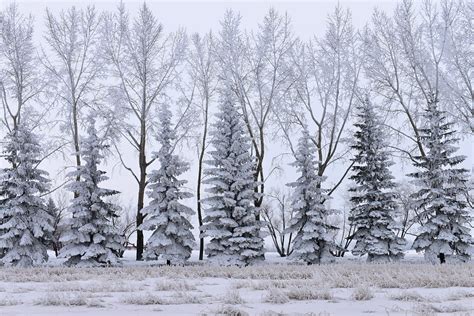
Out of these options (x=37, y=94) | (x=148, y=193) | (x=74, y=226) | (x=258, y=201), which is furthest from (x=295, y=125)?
(x=37, y=94)

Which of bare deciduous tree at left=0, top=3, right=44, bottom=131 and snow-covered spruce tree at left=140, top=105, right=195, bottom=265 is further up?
bare deciduous tree at left=0, top=3, right=44, bottom=131

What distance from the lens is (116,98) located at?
90.1ft

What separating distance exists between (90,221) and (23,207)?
11.4 feet

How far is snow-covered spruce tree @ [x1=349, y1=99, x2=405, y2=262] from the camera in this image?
22.9 m

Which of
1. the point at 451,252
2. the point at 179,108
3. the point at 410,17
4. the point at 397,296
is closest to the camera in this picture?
the point at 397,296

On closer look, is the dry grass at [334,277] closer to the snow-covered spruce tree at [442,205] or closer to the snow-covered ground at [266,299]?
the snow-covered ground at [266,299]

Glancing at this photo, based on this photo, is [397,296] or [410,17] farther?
[410,17]

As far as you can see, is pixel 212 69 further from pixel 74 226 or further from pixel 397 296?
pixel 397 296

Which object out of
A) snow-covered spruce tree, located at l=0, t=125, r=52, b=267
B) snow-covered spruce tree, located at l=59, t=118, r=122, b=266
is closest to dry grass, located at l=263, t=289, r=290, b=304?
snow-covered spruce tree, located at l=59, t=118, r=122, b=266

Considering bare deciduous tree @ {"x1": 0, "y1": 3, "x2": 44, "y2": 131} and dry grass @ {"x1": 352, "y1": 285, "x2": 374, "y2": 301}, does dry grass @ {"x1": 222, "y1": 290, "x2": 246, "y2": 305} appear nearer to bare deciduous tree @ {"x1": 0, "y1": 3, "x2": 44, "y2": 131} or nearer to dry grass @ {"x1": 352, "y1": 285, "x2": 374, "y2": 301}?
dry grass @ {"x1": 352, "y1": 285, "x2": 374, "y2": 301}

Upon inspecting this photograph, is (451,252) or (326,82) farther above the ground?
(326,82)

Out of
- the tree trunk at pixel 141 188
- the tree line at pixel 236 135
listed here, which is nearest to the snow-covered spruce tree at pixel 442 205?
the tree line at pixel 236 135

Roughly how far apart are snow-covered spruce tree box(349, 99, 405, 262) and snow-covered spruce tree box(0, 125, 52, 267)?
15560 mm

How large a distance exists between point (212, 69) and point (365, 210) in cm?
1329
